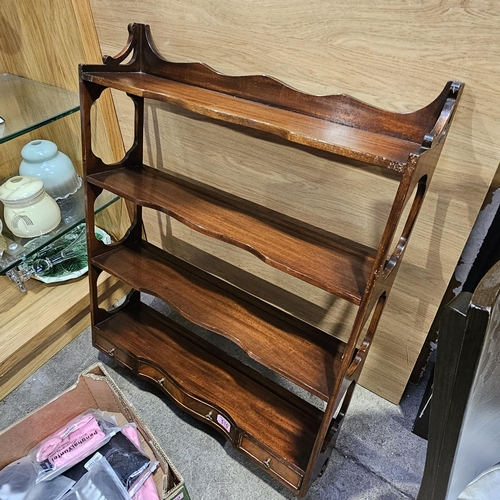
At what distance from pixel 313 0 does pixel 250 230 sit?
1.60 ft

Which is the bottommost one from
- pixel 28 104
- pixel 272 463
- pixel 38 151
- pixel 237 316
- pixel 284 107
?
pixel 272 463

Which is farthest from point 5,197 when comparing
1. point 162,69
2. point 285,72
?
point 285,72

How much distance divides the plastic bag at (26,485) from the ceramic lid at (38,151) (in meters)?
0.90

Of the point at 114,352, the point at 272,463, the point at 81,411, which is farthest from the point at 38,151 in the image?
the point at 272,463

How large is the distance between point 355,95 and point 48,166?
1025mm

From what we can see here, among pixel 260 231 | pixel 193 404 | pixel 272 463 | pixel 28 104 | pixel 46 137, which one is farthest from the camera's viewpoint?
pixel 46 137

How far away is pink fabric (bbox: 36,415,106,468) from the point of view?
0.99 metres

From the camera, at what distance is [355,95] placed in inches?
33.3

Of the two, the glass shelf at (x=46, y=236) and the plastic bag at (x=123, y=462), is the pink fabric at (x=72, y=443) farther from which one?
the glass shelf at (x=46, y=236)

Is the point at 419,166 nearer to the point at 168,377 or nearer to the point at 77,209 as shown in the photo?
the point at 168,377

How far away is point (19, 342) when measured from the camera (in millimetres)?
1252

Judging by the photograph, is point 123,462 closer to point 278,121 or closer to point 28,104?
point 278,121

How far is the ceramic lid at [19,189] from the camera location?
1.20m

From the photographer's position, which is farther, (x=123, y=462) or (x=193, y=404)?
(x=193, y=404)
